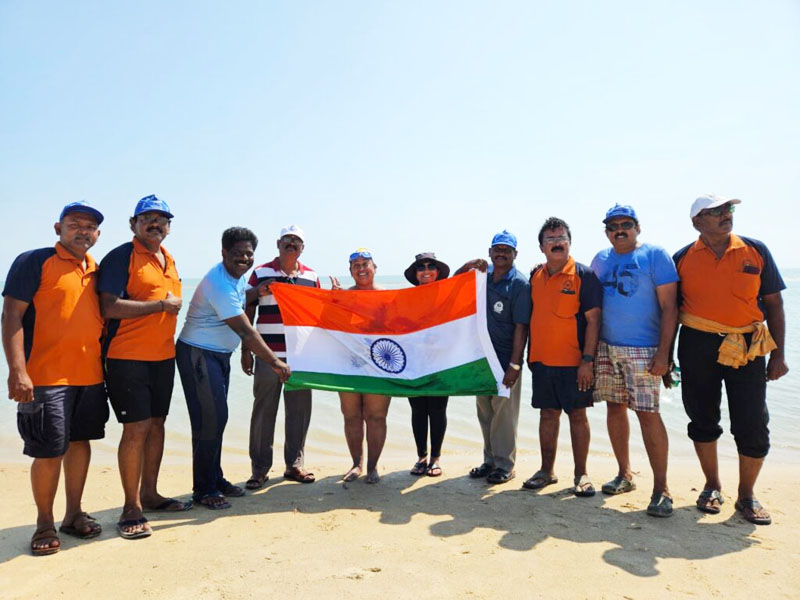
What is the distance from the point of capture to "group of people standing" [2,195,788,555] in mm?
3883

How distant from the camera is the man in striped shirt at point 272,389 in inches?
216

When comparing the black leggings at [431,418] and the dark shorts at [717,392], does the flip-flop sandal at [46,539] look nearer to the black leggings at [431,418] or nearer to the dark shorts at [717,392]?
the black leggings at [431,418]

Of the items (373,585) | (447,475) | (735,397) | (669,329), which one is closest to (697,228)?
(669,329)

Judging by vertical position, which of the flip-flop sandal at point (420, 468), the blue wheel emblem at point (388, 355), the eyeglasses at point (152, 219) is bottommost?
the flip-flop sandal at point (420, 468)

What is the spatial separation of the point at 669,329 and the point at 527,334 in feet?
4.18

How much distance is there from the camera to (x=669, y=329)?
14.9ft

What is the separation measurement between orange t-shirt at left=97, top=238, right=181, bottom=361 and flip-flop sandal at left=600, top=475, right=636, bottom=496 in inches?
158

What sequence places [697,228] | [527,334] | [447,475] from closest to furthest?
1. [697,228]
2. [527,334]
3. [447,475]

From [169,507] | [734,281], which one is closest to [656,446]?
[734,281]

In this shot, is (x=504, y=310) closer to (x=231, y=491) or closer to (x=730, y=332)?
(x=730, y=332)

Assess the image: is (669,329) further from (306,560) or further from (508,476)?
(306,560)

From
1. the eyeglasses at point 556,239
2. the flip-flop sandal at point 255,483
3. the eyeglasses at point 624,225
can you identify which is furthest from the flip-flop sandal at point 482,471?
the eyeglasses at point 624,225

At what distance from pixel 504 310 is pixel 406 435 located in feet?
11.5

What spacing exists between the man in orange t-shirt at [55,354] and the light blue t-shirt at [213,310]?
0.79 metres
